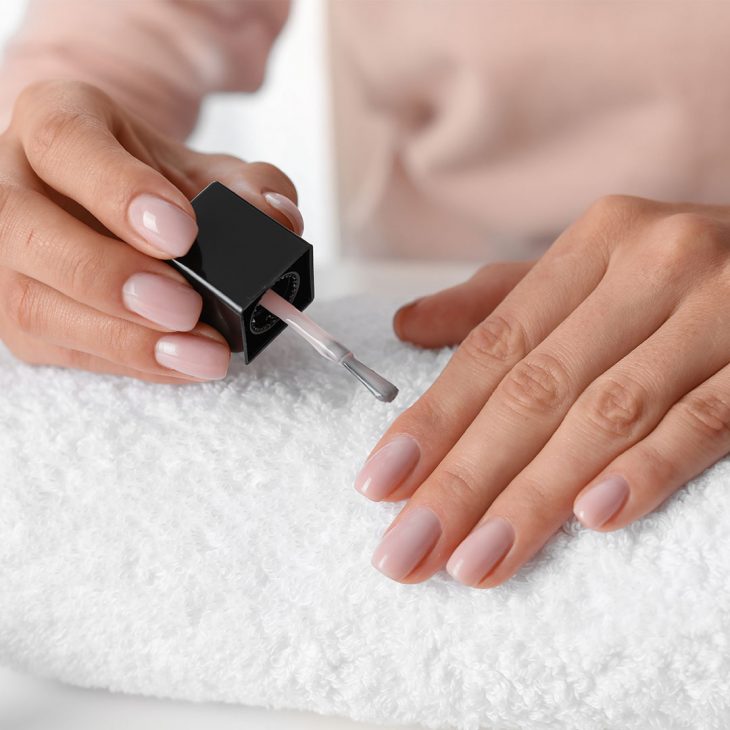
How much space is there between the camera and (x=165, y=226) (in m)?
0.42

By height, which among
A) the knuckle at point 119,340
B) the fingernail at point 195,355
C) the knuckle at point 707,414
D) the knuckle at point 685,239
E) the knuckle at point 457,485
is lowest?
the knuckle at point 119,340

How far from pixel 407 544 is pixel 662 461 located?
124 millimetres

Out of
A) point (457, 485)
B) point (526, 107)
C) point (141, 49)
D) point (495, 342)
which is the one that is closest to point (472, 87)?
point (526, 107)

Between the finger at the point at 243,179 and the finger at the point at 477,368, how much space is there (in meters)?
0.12

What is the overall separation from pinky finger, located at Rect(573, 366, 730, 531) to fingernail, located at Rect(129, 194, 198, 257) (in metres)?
0.22

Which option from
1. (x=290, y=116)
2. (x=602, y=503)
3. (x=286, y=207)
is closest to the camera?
(x=602, y=503)

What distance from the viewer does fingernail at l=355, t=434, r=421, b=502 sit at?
1.37ft

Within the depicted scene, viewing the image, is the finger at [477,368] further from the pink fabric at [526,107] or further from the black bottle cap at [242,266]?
the pink fabric at [526,107]

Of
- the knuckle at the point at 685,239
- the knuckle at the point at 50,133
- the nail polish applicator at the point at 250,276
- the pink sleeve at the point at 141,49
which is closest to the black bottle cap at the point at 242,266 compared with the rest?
the nail polish applicator at the point at 250,276

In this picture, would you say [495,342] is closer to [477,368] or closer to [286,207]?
[477,368]

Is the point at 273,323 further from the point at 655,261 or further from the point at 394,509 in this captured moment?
the point at 655,261

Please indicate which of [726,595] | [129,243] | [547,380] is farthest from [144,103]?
[726,595]

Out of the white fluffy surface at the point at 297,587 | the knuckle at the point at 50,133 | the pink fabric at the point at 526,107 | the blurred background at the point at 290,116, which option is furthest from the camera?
the blurred background at the point at 290,116

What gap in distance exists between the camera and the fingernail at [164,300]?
0.43 meters
